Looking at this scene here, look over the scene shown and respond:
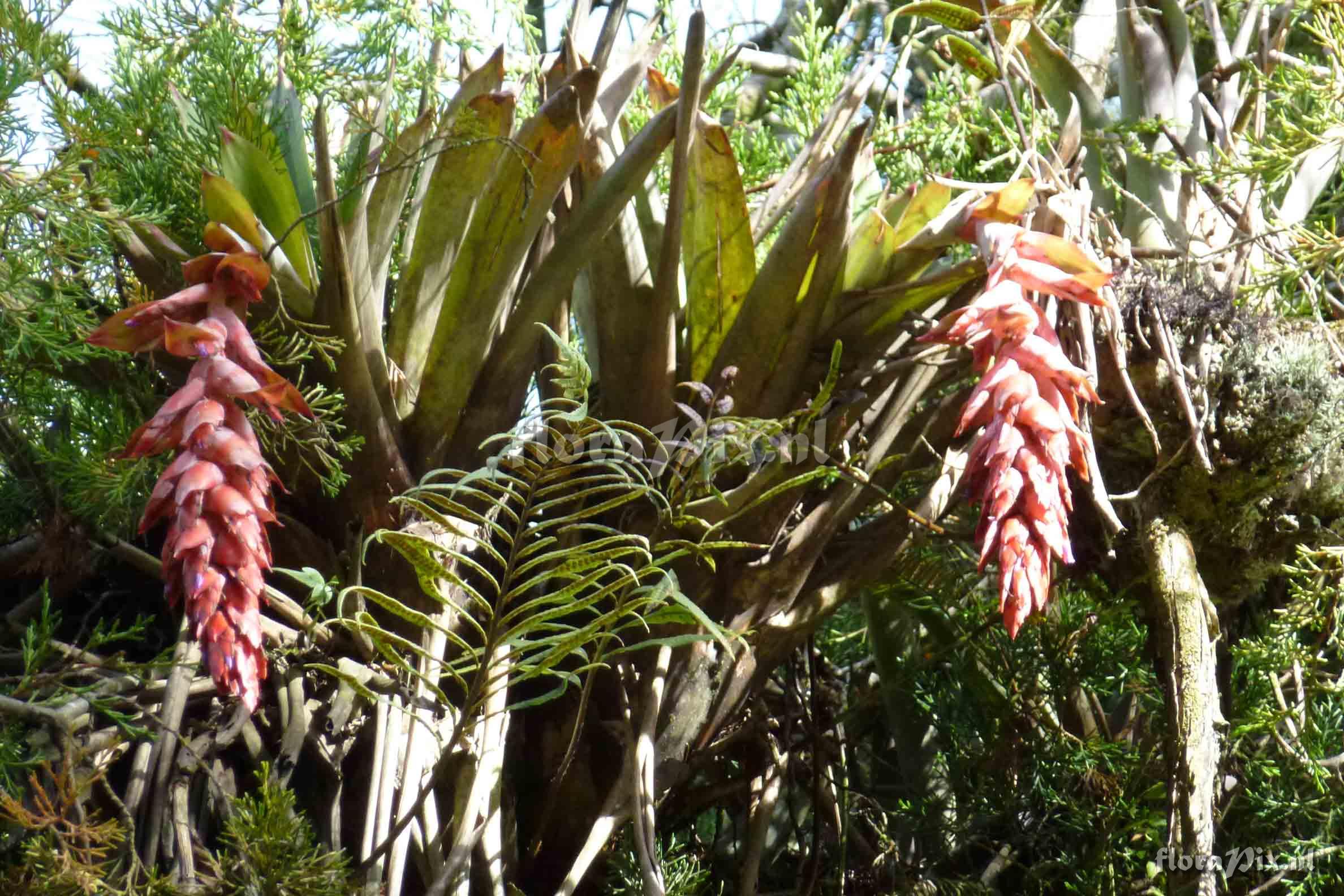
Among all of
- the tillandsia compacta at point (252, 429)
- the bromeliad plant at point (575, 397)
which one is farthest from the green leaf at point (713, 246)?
the tillandsia compacta at point (252, 429)

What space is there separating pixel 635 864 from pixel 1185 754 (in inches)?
15.0

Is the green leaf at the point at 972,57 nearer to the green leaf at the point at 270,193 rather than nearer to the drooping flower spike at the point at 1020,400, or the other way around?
the drooping flower spike at the point at 1020,400

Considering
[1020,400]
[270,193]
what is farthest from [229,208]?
[1020,400]

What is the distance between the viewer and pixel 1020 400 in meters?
0.72

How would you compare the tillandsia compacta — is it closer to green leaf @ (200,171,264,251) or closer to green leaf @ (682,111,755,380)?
green leaf @ (200,171,264,251)

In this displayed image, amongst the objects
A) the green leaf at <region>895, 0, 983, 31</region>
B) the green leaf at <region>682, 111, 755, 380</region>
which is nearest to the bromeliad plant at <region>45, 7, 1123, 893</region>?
the green leaf at <region>682, 111, 755, 380</region>

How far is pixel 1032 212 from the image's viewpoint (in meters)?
0.85

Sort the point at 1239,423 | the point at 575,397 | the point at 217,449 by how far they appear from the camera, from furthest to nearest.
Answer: the point at 1239,423
the point at 575,397
the point at 217,449

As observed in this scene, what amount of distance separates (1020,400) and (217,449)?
0.46 m

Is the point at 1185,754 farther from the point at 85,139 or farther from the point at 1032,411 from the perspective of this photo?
the point at 85,139

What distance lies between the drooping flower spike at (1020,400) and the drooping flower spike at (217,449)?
15.8 inches

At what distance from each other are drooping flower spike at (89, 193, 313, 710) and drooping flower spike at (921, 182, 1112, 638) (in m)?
0.40

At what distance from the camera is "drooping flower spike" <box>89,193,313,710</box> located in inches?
25.4

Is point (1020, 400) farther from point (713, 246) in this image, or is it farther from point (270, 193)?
point (270, 193)
